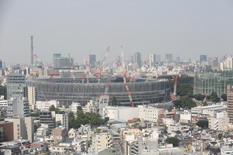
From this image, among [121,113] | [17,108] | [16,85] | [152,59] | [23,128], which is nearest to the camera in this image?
[23,128]

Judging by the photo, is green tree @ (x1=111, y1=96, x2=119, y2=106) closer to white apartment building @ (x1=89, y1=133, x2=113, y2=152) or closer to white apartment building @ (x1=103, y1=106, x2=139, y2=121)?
white apartment building @ (x1=103, y1=106, x2=139, y2=121)

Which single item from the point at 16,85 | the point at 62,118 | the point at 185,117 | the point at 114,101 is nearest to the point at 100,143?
the point at 62,118

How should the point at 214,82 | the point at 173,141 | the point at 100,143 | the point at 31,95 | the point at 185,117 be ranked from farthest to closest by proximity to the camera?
the point at 214,82
the point at 31,95
the point at 185,117
the point at 173,141
the point at 100,143

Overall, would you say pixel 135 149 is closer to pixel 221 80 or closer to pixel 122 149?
pixel 122 149

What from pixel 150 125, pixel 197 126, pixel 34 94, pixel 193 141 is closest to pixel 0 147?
pixel 193 141

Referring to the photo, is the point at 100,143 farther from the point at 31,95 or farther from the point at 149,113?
the point at 31,95

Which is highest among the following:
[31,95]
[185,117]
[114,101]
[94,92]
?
[94,92]

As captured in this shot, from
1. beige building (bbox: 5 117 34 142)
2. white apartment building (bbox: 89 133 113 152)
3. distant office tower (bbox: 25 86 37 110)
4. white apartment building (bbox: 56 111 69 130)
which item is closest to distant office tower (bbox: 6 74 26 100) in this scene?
distant office tower (bbox: 25 86 37 110)
